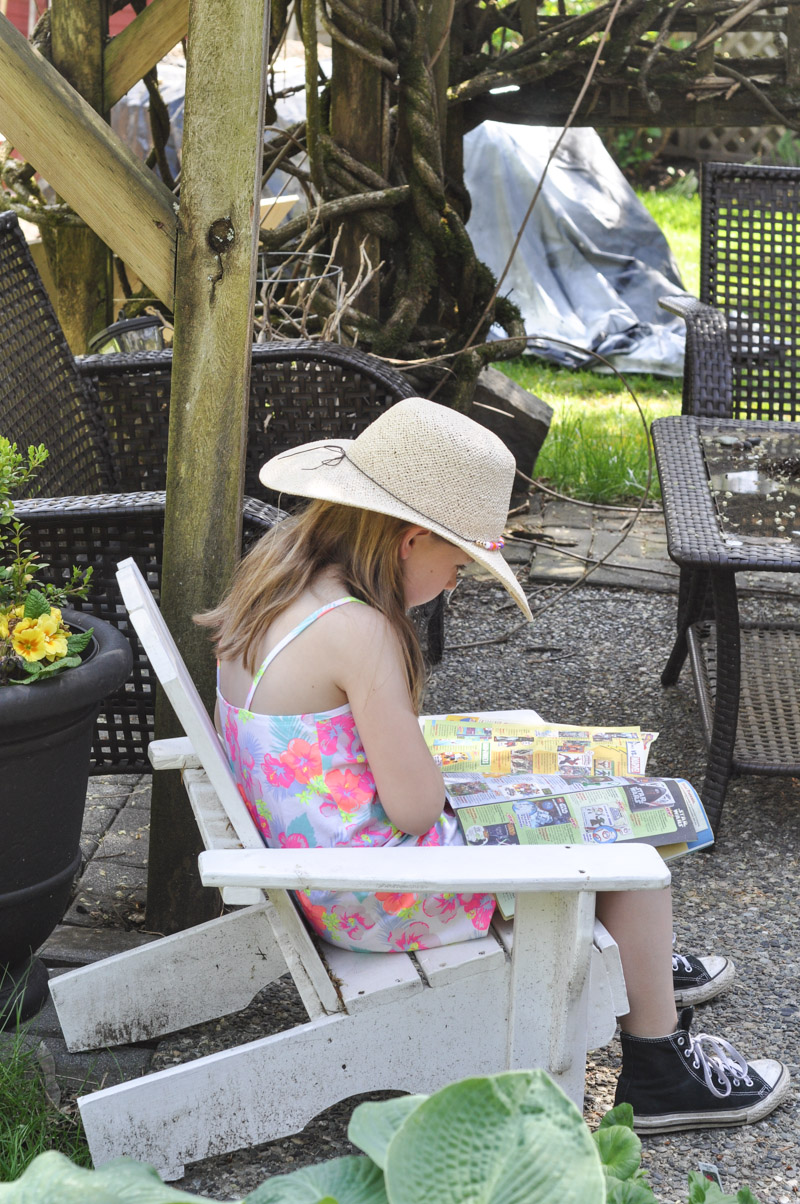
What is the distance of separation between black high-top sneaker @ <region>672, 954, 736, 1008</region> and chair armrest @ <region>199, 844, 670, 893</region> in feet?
2.10

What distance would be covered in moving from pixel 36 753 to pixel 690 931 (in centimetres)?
122

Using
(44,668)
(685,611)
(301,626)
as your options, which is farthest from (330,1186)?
(685,611)

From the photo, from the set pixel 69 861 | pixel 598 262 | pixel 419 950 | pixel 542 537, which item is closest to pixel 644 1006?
pixel 419 950

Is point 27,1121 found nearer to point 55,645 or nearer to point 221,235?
point 55,645

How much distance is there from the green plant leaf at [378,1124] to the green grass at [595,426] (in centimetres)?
363

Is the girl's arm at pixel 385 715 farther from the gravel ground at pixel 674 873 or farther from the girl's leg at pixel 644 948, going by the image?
the gravel ground at pixel 674 873

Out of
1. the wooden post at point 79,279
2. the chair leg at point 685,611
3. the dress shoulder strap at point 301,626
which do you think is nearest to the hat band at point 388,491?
the dress shoulder strap at point 301,626

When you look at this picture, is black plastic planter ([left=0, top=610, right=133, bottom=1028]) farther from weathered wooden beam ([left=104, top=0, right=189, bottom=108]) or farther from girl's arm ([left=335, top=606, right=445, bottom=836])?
weathered wooden beam ([left=104, top=0, right=189, bottom=108])

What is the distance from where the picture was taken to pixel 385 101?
3.66 meters

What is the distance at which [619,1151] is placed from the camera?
1.30m

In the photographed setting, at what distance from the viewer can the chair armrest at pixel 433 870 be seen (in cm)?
139

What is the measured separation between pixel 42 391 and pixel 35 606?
978 mm

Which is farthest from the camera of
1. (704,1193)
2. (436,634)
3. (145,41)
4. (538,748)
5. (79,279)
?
(79,279)

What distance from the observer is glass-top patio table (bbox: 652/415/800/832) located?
237cm
